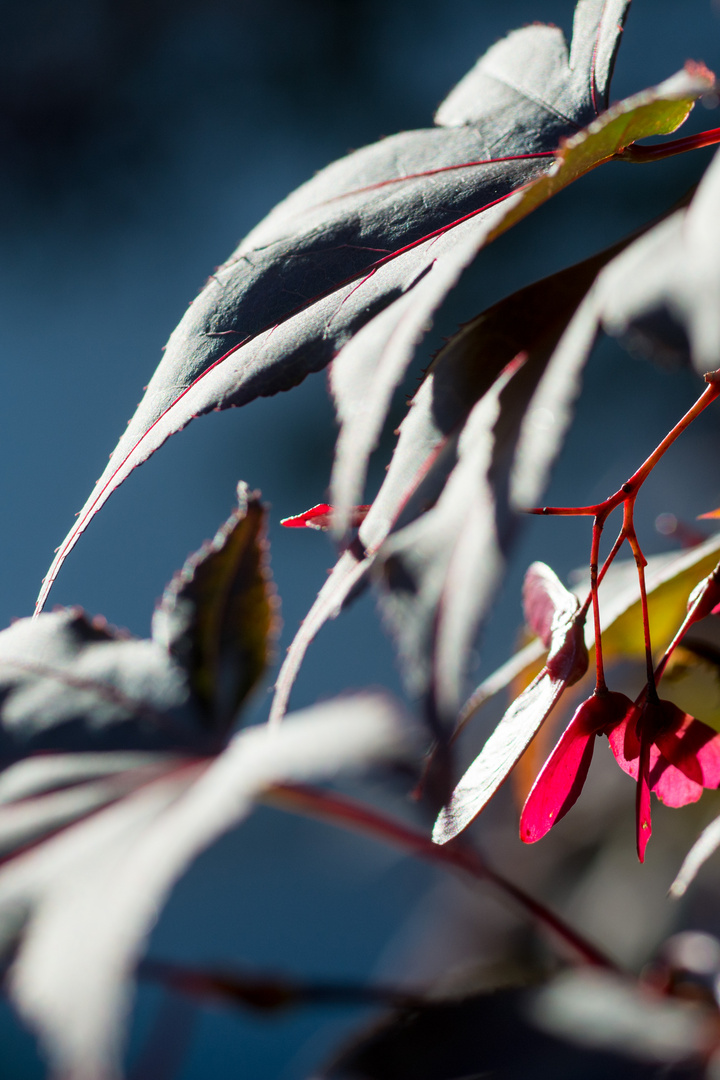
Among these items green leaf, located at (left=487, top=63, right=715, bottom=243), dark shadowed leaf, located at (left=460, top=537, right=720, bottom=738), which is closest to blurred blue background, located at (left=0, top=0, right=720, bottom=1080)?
dark shadowed leaf, located at (left=460, top=537, right=720, bottom=738)

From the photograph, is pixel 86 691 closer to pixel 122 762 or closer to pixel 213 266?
pixel 122 762

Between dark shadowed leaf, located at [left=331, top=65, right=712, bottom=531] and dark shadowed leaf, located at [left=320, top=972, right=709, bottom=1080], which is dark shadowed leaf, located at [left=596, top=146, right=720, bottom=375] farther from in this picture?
dark shadowed leaf, located at [left=320, top=972, right=709, bottom=1080]

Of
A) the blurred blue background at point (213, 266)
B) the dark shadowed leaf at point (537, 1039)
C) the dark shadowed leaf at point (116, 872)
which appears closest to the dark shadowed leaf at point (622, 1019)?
the dark shadowed leaf at point (537, 1039)

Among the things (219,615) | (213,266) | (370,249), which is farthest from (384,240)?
(213,266)

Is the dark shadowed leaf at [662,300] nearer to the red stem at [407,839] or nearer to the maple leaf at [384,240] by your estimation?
the maple leaf at [384,240]

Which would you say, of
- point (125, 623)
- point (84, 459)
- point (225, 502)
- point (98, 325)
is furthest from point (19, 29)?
point (125, 623)
